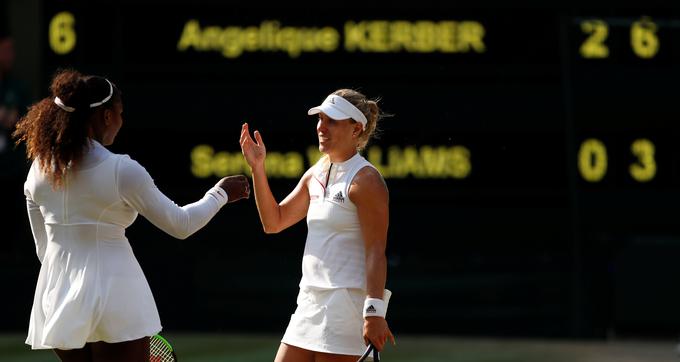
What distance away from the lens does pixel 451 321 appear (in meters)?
10.1

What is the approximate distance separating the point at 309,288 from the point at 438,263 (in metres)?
5.61

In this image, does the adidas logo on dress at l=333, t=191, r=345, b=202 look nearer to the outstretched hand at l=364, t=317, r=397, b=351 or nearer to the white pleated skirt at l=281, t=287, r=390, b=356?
the white pleated skirt at l=281, t=287, r=390, b=356

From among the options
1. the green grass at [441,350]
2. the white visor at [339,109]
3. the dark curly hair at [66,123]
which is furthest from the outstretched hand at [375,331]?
the green grass at [441,350]

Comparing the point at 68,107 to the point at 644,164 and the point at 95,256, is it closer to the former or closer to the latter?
the point at 95,256

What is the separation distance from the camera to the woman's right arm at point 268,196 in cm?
479

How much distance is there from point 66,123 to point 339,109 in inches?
39.4

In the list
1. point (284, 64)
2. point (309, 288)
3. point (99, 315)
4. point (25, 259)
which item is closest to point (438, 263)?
point (284, 64)

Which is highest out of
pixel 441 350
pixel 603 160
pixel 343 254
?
pixel 603 160

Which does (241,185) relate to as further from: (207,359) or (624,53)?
(624,53)

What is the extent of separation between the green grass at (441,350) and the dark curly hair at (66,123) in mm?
5284

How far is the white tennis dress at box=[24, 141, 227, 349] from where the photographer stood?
3.95 m

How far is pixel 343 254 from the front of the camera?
14.7 ft

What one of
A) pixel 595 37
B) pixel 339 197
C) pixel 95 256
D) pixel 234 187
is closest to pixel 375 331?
pixel 339 197

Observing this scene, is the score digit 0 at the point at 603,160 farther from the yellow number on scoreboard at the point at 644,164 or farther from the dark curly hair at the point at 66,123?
the dark curly hair at the point at 66,123
